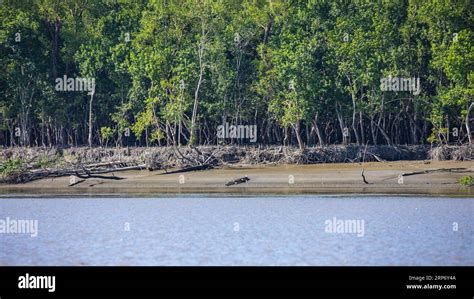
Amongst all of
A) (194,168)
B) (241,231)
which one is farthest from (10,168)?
(241,231)

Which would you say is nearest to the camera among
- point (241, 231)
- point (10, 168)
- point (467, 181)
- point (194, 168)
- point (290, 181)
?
point (241, 231)

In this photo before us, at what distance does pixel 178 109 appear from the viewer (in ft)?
217

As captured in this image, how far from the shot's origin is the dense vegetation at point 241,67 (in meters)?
64.1

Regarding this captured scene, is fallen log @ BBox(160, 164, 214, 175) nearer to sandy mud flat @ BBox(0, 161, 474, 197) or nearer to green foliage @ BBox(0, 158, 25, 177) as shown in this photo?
sandy mud flat @ BBox(0, 161, 474, 197)

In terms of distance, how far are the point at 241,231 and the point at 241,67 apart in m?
31.6

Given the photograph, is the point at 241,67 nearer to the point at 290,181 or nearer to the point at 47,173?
the point at 47,173

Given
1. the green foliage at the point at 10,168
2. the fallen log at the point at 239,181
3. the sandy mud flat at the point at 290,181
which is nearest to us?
the sandy mud flat at the point at 290,181

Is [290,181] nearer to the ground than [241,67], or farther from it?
nearer to the ground

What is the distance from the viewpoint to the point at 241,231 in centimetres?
3859

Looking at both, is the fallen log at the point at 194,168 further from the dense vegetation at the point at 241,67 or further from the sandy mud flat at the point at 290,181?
the dense vegetation at the point at 241,67

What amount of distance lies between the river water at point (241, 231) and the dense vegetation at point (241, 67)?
56.1 feet

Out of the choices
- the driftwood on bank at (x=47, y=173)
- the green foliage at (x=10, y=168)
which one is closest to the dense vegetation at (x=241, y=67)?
the driftwood on bank at (x=47, y=173)
